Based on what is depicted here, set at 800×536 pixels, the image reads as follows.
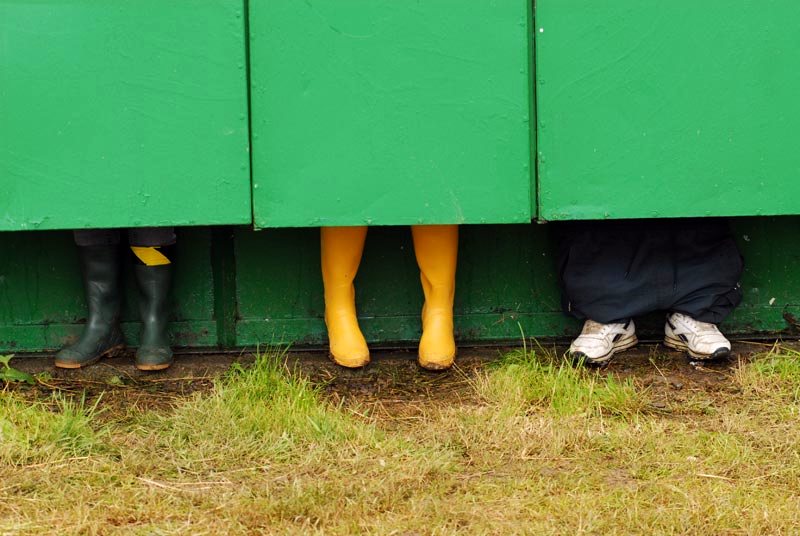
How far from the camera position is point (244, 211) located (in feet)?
10.5

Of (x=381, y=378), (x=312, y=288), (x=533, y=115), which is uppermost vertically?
Result: (x=533, y=115)

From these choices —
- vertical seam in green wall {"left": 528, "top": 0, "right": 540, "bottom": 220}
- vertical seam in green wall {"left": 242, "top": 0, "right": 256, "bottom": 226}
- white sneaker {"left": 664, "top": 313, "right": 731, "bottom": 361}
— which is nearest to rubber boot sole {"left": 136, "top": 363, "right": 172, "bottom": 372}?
vertical seam in green wall {"left": 242, "top": 0, "right": 256, "bottom": 226}

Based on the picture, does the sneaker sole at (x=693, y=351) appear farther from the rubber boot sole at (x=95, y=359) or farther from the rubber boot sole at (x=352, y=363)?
the rubber boot sole at (x=95, y=359)

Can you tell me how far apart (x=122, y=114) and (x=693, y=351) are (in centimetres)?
204

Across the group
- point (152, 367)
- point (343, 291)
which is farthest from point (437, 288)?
point (152, 367)

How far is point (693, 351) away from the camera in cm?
363

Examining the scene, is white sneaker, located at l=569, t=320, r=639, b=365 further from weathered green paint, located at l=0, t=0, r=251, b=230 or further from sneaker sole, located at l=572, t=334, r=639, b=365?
weathered green paint, located at l=0, t=0, r=251, b=230

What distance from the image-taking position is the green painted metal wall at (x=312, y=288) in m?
3.80

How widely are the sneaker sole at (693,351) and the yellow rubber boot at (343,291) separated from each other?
1090mm

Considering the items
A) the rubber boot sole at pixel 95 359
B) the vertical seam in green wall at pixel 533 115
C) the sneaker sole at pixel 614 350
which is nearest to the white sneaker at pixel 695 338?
the sneaker sole at pixel 614 350

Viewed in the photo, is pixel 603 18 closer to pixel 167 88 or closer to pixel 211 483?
pixel 167 88

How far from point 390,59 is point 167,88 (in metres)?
0.67

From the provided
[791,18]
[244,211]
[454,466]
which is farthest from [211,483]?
[791,18]

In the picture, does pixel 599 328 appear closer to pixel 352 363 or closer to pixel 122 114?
pixel 352 363
